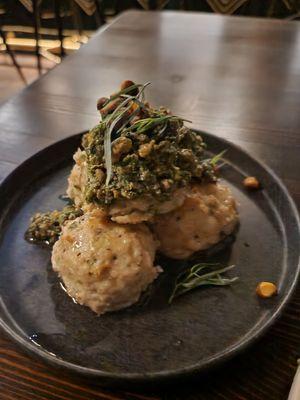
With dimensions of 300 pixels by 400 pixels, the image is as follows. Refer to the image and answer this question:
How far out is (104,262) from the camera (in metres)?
1.23

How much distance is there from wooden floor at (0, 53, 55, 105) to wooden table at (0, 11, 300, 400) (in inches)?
92.5

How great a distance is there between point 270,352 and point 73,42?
5.78 meters

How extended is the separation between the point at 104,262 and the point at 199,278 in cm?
33

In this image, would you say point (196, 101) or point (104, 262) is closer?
point (104, 262)

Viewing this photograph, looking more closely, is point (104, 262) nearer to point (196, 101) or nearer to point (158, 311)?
point (158, 311)

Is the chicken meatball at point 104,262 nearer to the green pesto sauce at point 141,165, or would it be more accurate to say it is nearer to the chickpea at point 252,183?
the green pesto sauce at point 141,165

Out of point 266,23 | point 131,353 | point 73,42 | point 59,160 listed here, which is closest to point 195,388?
point 131,353

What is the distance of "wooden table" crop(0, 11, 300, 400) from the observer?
1133 millimetres

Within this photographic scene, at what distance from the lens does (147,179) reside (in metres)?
1.25

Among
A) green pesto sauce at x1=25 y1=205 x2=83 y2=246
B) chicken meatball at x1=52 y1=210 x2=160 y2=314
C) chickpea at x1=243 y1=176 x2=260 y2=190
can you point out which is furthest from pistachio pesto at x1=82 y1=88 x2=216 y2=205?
chickpea at x1=243 y1=176 x2=260 y2=190

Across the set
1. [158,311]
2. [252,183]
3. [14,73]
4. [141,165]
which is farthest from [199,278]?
[14,73]

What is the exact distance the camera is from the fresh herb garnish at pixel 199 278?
1320 mm

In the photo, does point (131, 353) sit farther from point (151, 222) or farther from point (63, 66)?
point (63, 66)

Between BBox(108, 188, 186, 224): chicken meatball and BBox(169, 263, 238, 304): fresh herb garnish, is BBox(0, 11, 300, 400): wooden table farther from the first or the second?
BBox(108, 188, 186, 224): chicken meatball
